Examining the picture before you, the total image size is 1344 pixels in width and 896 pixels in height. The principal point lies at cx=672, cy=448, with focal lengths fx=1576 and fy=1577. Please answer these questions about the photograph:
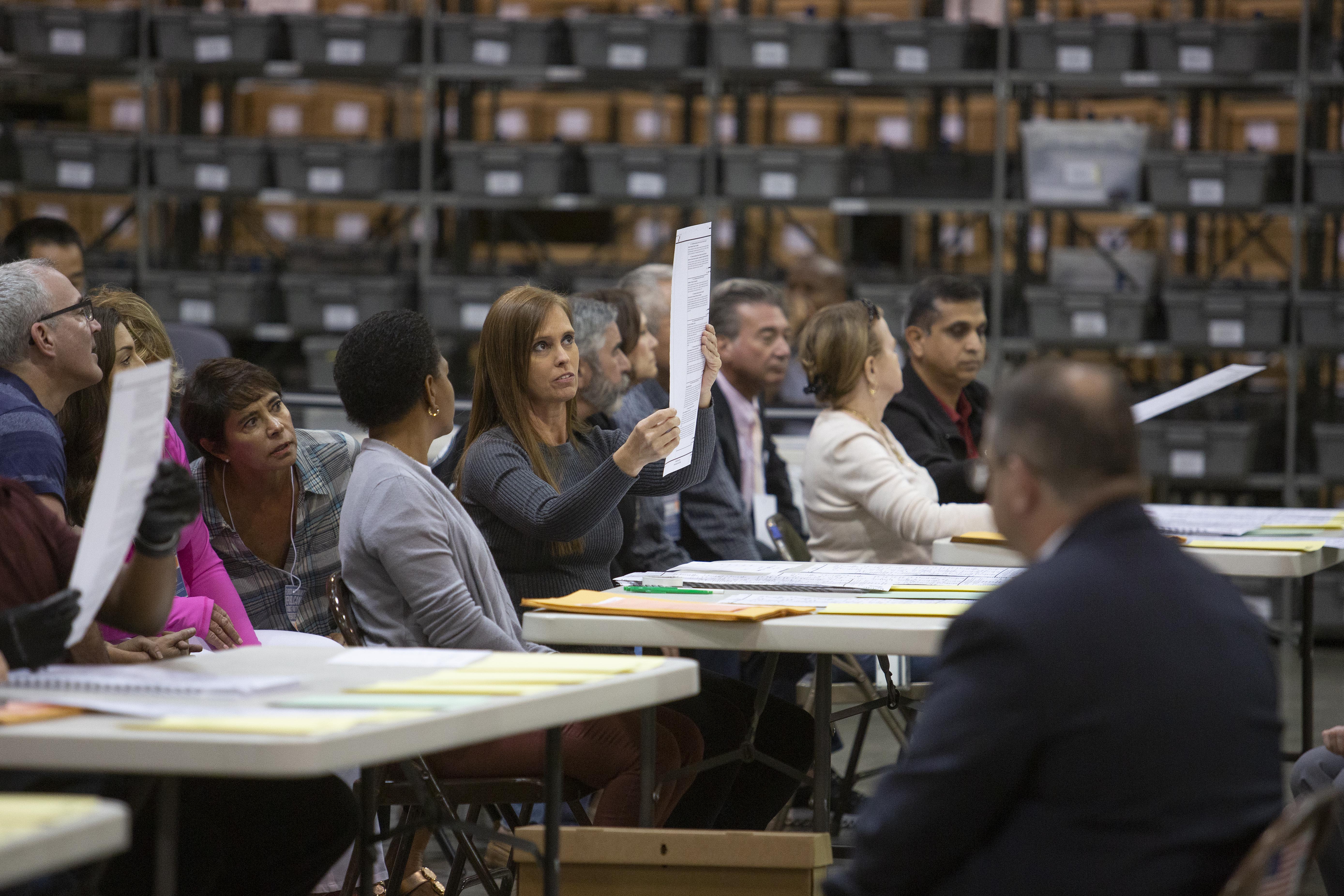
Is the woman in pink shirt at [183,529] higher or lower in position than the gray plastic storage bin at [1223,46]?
lower

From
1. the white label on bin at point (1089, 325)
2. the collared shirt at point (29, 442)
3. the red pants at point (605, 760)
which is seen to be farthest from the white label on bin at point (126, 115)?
the red pants at point (605, 760)

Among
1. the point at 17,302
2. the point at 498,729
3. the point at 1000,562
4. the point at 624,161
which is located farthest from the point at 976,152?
the point at 498,729

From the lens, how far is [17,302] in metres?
2.56

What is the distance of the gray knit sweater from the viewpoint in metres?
2.83

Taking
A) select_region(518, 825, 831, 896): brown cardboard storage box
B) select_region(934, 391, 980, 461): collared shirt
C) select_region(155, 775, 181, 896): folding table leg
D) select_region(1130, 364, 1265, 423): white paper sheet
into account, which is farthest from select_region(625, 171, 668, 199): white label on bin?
select_region(155, 775, 181, 896): folding table leg

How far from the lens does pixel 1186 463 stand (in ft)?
21.7

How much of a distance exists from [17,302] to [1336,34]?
6619 millimetres

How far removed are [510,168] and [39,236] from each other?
2.48m

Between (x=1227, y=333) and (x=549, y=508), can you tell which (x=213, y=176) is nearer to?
(x=1227, y=333)

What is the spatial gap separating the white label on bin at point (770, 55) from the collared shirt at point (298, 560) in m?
4.10

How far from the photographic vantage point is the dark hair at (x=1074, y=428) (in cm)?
151

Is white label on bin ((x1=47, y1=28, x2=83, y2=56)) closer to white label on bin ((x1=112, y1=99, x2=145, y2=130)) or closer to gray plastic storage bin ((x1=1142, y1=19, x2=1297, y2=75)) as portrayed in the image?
white label on bin ((x1=112, y1=99, x2=145, y2=130))

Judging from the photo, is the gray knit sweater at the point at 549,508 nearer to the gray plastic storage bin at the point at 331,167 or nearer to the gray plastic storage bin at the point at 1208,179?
the gray plastic storage bin at the point at 1208,179

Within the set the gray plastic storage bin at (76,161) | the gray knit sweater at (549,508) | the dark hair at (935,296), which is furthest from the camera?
the gray plastic storage bin at (76,161)
